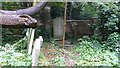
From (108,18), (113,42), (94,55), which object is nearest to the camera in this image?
(94,55)

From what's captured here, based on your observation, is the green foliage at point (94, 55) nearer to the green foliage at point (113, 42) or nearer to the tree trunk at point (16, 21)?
the green foliage at point (113, 42)

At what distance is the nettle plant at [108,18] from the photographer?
21.2 feet

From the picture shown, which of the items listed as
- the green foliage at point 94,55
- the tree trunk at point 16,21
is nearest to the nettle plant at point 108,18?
the green foliage at point 94,55

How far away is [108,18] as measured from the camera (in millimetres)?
6578

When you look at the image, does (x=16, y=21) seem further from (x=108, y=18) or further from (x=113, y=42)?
(x=108, y=18)

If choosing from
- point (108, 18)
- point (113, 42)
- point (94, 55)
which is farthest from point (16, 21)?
point (108, 18)

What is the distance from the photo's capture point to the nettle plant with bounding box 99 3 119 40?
21.2 ft

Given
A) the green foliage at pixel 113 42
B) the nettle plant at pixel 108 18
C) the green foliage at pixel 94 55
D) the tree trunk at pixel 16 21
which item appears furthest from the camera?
the nettle plant at pixel 108 18

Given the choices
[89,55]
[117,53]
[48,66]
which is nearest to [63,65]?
[48,66]

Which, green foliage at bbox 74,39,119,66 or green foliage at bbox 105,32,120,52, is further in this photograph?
green foliage at bbox 105,32,120,52

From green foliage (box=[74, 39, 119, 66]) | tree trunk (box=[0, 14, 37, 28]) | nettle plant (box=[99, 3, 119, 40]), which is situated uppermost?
tree trunk (box=[0, 14, 37, 28])

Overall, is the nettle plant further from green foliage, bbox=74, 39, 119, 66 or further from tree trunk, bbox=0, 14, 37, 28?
tree trunk, bbox=0, 14, 37, 28

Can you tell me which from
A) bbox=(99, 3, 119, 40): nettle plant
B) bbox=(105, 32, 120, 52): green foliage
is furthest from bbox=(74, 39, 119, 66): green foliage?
bbox=(99, 3, 119, 40): nettle plant

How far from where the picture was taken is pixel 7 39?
6.89m
